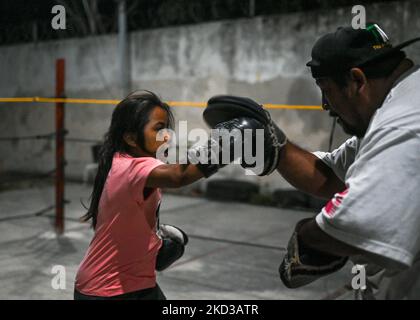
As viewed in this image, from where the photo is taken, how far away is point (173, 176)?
5.74ft

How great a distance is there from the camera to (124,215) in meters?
1.92

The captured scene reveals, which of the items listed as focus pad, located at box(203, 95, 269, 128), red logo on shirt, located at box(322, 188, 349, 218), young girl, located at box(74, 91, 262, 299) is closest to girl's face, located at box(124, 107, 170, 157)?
young girl, located at box(74, 91, 262, 299)

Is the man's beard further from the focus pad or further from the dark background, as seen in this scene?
the dark background

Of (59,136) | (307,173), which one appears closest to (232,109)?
(307,173)

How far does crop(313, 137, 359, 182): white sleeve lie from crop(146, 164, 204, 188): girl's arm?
18.7 inches

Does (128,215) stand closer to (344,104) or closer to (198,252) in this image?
(344,104)

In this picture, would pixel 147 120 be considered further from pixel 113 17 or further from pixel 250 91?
pixel 113 17

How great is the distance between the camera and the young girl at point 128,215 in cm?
191

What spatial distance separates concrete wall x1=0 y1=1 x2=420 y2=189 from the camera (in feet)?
24.9

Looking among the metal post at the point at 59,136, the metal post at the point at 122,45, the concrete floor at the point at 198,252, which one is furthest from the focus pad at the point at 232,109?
the metal post at the point at 122,45

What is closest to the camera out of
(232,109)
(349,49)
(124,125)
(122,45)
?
(349,49)

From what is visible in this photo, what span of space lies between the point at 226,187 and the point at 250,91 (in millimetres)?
1476

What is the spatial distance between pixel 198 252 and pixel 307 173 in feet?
11.3

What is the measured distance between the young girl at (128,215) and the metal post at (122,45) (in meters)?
7.46
